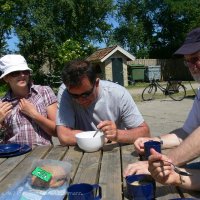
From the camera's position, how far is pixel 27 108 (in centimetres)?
366

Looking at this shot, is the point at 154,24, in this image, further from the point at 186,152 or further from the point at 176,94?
the point at 186,152

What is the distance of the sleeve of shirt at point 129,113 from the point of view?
353cm

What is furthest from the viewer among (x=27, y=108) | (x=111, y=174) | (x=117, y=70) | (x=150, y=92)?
(x=117, y=70)

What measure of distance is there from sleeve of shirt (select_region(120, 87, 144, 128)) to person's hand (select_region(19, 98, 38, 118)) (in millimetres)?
811

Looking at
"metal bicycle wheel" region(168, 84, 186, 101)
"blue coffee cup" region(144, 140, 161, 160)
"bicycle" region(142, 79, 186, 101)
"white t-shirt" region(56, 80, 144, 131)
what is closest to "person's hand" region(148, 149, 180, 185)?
"blue coffee cup" region(144, 140, 161, 160)

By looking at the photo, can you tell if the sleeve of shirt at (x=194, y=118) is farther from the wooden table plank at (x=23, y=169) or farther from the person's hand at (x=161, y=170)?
the wooden table plank at (x=23, y=169)

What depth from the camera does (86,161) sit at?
2.80 meters

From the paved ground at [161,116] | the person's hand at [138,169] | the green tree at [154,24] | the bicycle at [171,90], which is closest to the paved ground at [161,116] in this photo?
the paved ground at [161,116]

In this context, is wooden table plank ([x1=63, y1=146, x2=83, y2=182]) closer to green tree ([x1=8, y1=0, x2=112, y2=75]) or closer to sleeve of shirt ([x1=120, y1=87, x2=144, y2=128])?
sleeve of shirt ([x1=120, y1=87, x2=144, y2=128])

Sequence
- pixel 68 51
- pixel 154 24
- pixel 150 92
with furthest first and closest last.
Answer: pixel 154 24 → pixel 68 51 → pixel 150 92

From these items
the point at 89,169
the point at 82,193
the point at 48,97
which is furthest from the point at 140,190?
the point at 48,97

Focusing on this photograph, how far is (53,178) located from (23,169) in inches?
27.2

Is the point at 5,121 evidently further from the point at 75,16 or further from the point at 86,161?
the point at 75,16

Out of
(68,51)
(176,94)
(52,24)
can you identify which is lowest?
(176,94)
